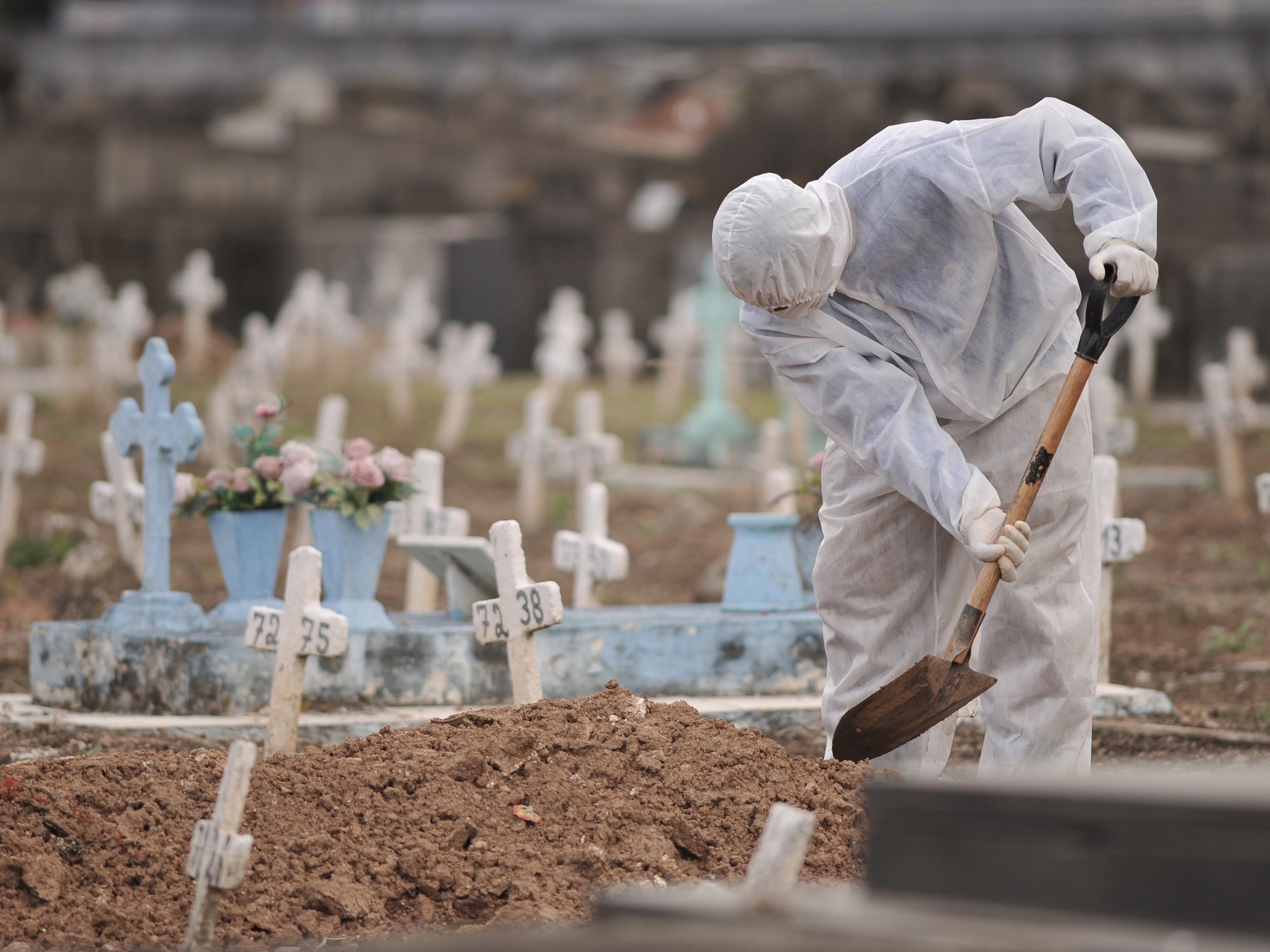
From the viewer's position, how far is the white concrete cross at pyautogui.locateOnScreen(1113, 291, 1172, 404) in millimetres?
14859

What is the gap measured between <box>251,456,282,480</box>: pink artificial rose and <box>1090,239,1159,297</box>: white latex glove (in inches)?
120

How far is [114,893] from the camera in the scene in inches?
133

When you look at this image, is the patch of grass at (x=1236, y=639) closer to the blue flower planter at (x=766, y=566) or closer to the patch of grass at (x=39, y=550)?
the blue flower planter at (x=766, y=566)

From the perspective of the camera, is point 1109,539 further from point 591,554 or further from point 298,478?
point 298,478

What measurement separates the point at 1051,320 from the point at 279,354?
11048mm

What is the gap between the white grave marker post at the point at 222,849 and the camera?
2965mm

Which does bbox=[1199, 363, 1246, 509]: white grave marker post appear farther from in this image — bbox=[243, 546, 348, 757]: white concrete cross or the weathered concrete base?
bbox=[243, 546, 348, 757]: white concrete cross

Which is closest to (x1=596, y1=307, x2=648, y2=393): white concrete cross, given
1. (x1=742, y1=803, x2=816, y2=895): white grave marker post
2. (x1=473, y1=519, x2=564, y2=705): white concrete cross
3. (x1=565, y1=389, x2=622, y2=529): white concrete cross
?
(x1=565, y1=389, x2=622, y2=529): white concrete cross

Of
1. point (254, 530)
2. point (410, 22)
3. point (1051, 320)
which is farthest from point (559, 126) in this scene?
point (1051, 320)

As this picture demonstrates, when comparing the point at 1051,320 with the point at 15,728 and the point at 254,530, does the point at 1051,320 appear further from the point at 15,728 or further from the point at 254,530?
the point at 15,728

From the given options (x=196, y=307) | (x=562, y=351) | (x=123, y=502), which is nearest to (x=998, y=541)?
(x=123, y=502)

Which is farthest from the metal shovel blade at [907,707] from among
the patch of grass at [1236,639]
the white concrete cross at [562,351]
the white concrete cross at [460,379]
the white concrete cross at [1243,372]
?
the white concrete cross at [460,379]

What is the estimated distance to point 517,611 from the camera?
4379mm

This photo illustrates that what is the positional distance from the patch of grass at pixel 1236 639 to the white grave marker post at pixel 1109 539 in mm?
1080
